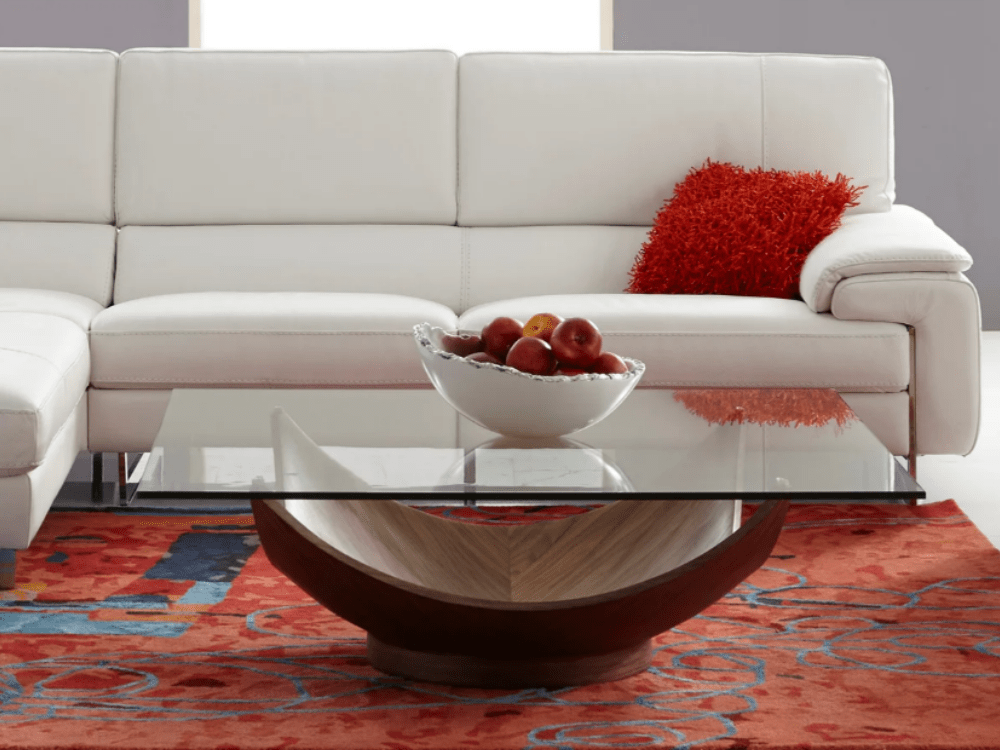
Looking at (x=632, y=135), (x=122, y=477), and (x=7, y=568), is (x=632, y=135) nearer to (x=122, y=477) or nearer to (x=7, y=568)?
(x=122, y=477)

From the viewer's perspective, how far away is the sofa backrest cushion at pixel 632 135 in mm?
3193

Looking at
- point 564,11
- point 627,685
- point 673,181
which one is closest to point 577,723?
point 627,685

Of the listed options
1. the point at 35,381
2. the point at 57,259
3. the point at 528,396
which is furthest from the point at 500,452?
the point at 57,259

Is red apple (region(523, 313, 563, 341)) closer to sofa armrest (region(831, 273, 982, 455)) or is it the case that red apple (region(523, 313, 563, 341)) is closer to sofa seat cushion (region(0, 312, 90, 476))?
sofa seat cushion (region(0, 312, 90, 476))

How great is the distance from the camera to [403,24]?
5680mm

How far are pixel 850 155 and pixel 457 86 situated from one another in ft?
3.27

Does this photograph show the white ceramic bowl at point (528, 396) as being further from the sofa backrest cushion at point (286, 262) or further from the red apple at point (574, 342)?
the sofa backrest cushion at point (286, 262)

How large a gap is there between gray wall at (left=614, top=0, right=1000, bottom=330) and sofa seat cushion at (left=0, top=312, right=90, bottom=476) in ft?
11.7

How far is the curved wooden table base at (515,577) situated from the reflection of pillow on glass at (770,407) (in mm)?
156

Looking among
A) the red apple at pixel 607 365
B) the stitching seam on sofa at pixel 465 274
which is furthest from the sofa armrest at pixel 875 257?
the red apple at pixel 607 365

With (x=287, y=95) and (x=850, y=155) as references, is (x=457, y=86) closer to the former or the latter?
(x=287, y=95)

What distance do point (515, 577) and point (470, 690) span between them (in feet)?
0.56

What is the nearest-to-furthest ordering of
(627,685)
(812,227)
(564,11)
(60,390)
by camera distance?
(627,685) → (60,390) → (812,227) → (564,11)

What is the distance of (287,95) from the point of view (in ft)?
10.4
